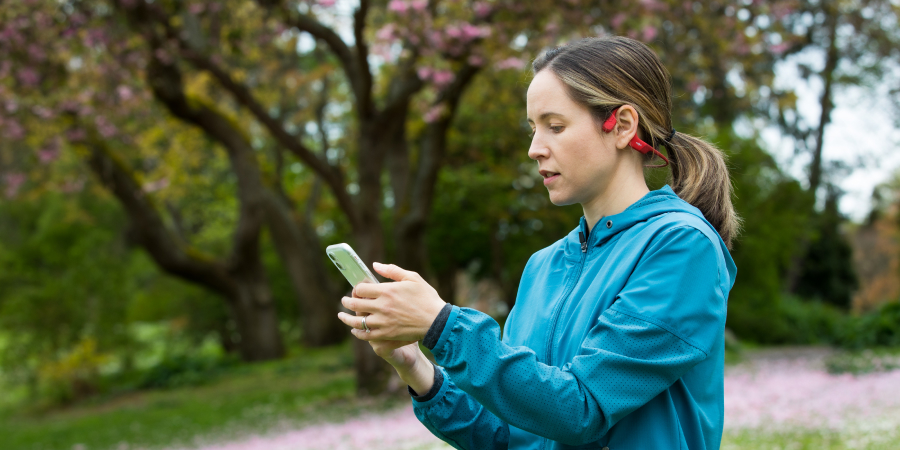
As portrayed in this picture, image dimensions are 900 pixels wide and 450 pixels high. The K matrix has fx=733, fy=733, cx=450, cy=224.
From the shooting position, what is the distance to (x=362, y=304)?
1240 mm

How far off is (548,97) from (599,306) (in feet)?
1.37

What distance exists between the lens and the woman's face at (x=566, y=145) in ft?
4.65

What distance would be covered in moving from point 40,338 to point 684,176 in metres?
12.7

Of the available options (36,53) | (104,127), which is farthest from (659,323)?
(104,127)

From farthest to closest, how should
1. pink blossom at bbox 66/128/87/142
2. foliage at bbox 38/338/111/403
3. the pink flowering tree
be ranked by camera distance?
foliage at bbox 38/338/111/403 < pink blossom at bbox 66/128/87/142 < the pink flowering tree

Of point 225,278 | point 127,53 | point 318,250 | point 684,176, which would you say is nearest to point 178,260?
point 225,278

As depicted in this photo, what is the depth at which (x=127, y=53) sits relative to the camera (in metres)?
8.06

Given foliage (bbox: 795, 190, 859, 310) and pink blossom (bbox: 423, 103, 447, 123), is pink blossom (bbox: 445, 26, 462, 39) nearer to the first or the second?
pink blossom (bbox: 423, 103, 447, 123)

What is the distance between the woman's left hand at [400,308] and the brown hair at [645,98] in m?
0.49

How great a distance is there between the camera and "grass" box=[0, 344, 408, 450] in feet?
29.1

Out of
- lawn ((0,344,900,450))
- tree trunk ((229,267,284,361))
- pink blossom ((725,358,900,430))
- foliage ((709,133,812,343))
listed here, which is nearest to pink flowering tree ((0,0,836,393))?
tree trunk ((229,267,284,361))

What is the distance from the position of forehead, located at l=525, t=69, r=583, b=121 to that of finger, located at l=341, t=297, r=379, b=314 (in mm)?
512

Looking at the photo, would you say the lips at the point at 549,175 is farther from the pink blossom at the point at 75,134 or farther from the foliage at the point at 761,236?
the foliage at the point at 761,236

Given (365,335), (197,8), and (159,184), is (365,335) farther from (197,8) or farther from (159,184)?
(159,184)
